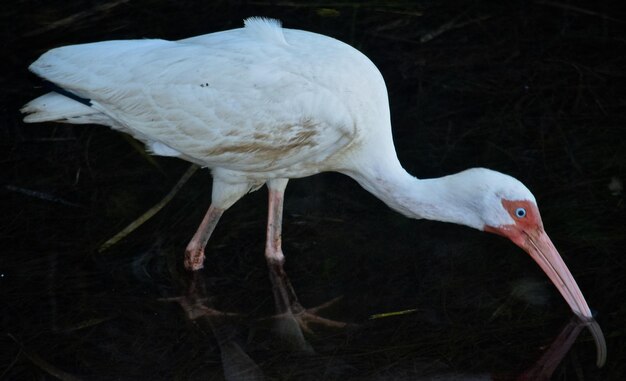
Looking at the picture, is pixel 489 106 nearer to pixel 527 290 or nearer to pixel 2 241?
pixel 527 290

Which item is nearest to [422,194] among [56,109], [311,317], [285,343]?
[311,317]

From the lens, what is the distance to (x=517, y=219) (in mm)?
5984

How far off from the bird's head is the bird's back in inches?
26.7

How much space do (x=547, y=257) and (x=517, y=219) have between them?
33cm

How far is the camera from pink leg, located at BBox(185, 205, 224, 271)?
257 inches

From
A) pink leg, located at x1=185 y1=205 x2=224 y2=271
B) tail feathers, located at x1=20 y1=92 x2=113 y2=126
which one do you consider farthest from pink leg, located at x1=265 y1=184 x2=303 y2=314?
tail feathers, located at x1=20 y1=92 x2=113 y2=126

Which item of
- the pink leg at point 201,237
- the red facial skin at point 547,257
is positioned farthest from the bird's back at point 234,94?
the red facial skin at point 547,257

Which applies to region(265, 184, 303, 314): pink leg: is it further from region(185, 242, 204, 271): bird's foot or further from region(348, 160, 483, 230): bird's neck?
region(348, 160, 483, 230): bird's neck

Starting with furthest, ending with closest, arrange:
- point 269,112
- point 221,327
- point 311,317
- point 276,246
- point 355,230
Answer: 1. point 355,230
2. point 276,246
3. point 311,317
4. point 221,327
5. point 269,112

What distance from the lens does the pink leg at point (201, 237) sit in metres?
6.52

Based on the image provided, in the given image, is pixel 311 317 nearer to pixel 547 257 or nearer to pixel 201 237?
pixel 201 237

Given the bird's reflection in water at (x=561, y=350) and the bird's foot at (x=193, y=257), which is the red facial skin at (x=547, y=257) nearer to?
the bird's reflection in water at (x=561, y=350)

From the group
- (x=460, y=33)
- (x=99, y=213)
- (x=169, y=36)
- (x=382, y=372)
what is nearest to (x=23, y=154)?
(x=99, y=213)

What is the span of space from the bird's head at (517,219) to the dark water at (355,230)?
228 millimetres
